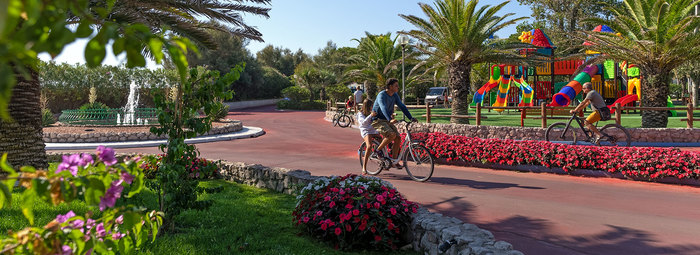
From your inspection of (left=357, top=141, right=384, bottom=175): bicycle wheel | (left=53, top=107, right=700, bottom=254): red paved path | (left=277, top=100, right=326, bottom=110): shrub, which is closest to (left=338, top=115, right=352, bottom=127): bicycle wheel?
(left=53, top=107, right=700, bottom=254): red paved path

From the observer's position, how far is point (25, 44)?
136cm

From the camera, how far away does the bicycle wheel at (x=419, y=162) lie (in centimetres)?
867

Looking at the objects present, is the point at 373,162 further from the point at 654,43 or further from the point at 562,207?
the point at 654,43

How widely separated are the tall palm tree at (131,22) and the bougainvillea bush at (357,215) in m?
2.59

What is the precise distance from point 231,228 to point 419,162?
4106 millimetres

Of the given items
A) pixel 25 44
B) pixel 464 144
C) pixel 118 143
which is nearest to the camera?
pixel 25 44

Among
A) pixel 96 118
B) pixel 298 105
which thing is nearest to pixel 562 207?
pixel 96 118

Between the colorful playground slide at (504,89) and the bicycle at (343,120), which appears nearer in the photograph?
the bicycle at (343,120)

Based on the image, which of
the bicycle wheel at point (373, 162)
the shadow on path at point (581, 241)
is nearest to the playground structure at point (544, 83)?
the bicycle wheel at point (373, 162)

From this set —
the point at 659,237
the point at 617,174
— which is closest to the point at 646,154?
the point at 617,174

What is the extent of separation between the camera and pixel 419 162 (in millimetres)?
8656

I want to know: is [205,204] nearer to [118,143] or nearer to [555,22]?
[118,143]

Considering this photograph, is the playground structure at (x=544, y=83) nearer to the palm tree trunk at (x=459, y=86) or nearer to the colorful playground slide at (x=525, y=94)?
the colorful playground slide at (x=525, y=94)

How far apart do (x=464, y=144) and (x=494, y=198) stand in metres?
3.79
